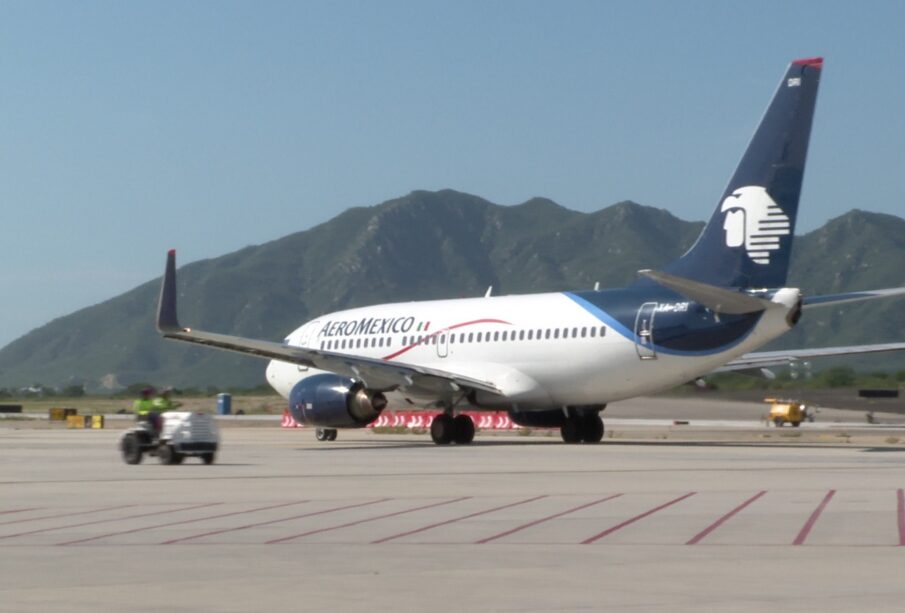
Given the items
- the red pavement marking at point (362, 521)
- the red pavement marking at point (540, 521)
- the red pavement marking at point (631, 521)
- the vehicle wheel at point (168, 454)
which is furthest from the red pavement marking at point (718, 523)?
the vehicle wheel at point (168, 454)

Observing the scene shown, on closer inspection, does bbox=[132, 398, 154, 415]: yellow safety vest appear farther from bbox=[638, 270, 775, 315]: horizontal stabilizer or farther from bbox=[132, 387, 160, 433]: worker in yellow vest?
bbox=[638, 270, 775, 315]: horizontal stabilizer

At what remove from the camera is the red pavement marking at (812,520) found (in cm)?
1548

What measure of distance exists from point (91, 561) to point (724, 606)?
19.3 ft

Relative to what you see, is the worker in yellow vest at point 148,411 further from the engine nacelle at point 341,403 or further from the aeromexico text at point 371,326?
the aeromexico text at point 371,326

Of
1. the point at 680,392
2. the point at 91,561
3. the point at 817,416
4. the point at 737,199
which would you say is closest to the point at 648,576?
the point at 91,561

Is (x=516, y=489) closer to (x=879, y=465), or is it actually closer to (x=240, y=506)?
(x=240, y=506)

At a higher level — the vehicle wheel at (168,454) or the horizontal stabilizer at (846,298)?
the horizontal stabilizer at (846,298)

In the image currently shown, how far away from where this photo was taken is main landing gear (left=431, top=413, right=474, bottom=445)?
4212 cm

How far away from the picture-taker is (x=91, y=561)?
1398 cm

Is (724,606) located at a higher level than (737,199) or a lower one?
lower

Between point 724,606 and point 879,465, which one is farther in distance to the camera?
point 879,465

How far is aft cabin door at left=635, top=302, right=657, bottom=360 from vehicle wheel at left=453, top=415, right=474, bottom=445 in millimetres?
6613

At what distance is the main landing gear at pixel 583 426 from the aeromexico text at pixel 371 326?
4.90m

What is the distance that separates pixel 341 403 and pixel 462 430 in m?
3.43
